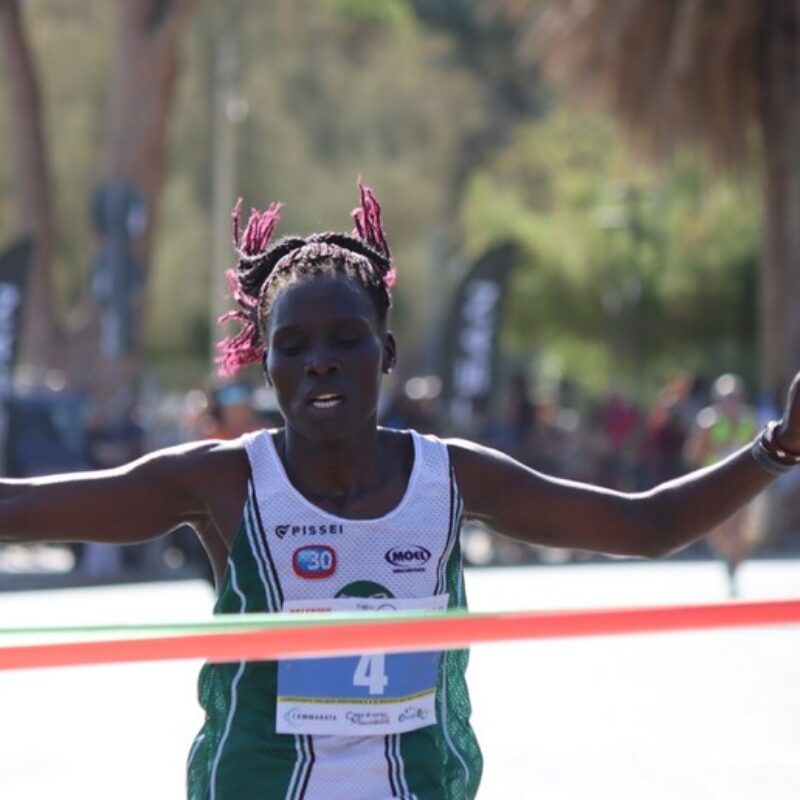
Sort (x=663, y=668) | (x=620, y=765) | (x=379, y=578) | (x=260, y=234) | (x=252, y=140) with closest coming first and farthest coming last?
(x=379, y=578) < (x=260, y=234) < (x=620, y=765) < (x=663, y=668) < (x=252, y=140)

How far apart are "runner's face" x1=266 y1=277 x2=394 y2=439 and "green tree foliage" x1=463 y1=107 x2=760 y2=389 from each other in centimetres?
3572

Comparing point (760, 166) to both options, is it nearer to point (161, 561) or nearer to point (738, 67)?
point (738, 67)

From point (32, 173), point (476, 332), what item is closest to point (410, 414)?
point (476, 332)

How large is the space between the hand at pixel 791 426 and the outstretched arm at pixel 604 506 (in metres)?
0.07

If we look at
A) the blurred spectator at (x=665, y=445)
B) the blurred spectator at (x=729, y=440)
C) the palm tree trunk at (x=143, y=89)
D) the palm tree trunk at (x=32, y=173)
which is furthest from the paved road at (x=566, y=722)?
the palm tree trunk at (x=32, y=173)

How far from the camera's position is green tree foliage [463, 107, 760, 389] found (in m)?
40.6

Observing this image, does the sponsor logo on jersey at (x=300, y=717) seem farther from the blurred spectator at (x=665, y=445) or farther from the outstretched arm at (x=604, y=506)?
the blurred spectator at (x=665, y=445)

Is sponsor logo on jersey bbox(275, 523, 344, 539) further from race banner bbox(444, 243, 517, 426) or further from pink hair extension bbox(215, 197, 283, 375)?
race banner bbox(444, 243, 517, 426)

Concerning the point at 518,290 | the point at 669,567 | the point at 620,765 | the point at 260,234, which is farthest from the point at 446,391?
the point at 518,290

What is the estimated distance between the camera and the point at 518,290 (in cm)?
4359

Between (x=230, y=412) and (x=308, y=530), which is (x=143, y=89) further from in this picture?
(x=308, y=530)

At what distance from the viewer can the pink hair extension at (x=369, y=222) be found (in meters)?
3.97

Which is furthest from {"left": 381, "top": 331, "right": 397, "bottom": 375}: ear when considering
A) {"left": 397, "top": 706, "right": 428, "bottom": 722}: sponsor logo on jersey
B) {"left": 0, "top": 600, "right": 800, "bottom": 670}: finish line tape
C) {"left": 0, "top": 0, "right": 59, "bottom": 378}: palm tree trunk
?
{"left": 0, "top": 0, "right": 59, "bottom": 378}: palm tree trunk

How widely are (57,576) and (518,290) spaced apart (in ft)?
85.5
